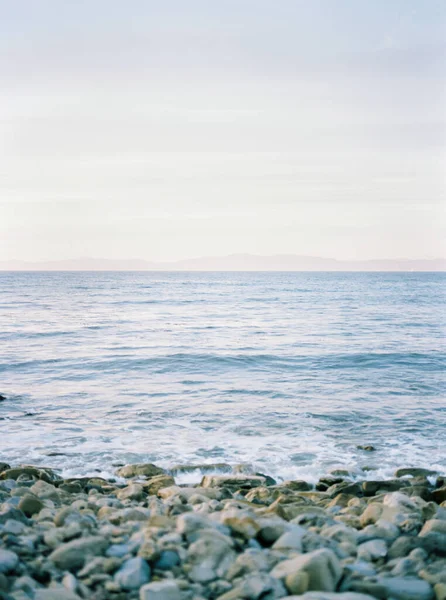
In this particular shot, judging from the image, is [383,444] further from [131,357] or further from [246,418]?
[131,357]

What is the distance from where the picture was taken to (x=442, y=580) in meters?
3.63

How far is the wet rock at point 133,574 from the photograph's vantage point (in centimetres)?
350

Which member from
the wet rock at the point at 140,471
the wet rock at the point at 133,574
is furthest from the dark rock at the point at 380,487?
the wet rock at the point at 133,574

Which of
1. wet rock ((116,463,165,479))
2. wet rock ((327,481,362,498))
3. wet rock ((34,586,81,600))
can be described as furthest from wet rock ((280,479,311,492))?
wet rock ((34,586,81,600))

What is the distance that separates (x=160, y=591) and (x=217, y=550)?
24.0 inches

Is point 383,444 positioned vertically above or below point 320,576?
below

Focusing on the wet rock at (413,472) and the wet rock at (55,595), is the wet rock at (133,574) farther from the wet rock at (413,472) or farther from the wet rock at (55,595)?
the wet rock at (413,472)

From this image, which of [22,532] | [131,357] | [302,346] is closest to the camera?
[22,532]

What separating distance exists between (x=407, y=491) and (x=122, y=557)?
3978mm

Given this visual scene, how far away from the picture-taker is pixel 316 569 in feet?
11.4

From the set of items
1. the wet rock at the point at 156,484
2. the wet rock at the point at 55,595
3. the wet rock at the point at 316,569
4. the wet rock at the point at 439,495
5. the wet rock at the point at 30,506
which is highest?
→ the wet rock at the point at 316,569

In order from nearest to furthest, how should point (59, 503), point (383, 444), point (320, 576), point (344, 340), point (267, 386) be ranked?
1. point (320, 576)
2. point (59, 503)
3. point (383, 444)
4. point (267, 386)
5. point (344, 340)

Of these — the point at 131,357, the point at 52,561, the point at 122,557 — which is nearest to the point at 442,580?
the point at 122,557

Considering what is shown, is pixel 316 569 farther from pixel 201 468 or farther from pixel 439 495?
pixel 201 468
